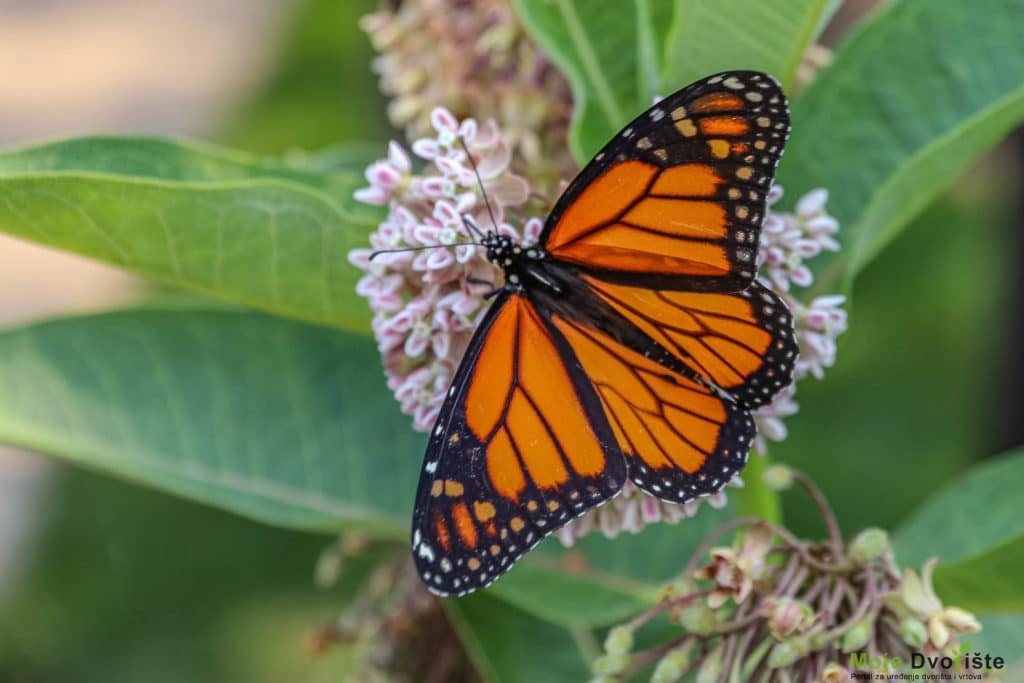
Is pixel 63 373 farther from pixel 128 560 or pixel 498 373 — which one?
pixel 128 560

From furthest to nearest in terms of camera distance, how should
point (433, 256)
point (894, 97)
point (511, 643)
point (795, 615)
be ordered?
point (511, 643) → point (894, 97) → point (433, 256) → point (795, 615)

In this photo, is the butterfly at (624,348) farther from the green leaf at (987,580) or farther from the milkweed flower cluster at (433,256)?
the green leaf at (987,580)

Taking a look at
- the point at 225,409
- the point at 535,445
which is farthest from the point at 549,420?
the point at 225,409

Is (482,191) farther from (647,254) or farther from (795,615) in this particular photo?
(795,615)

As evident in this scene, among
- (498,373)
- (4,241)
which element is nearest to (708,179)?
(498,373)

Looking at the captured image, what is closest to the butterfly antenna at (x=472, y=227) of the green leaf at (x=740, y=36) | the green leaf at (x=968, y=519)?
the green leaf at (x=740, y=36)
